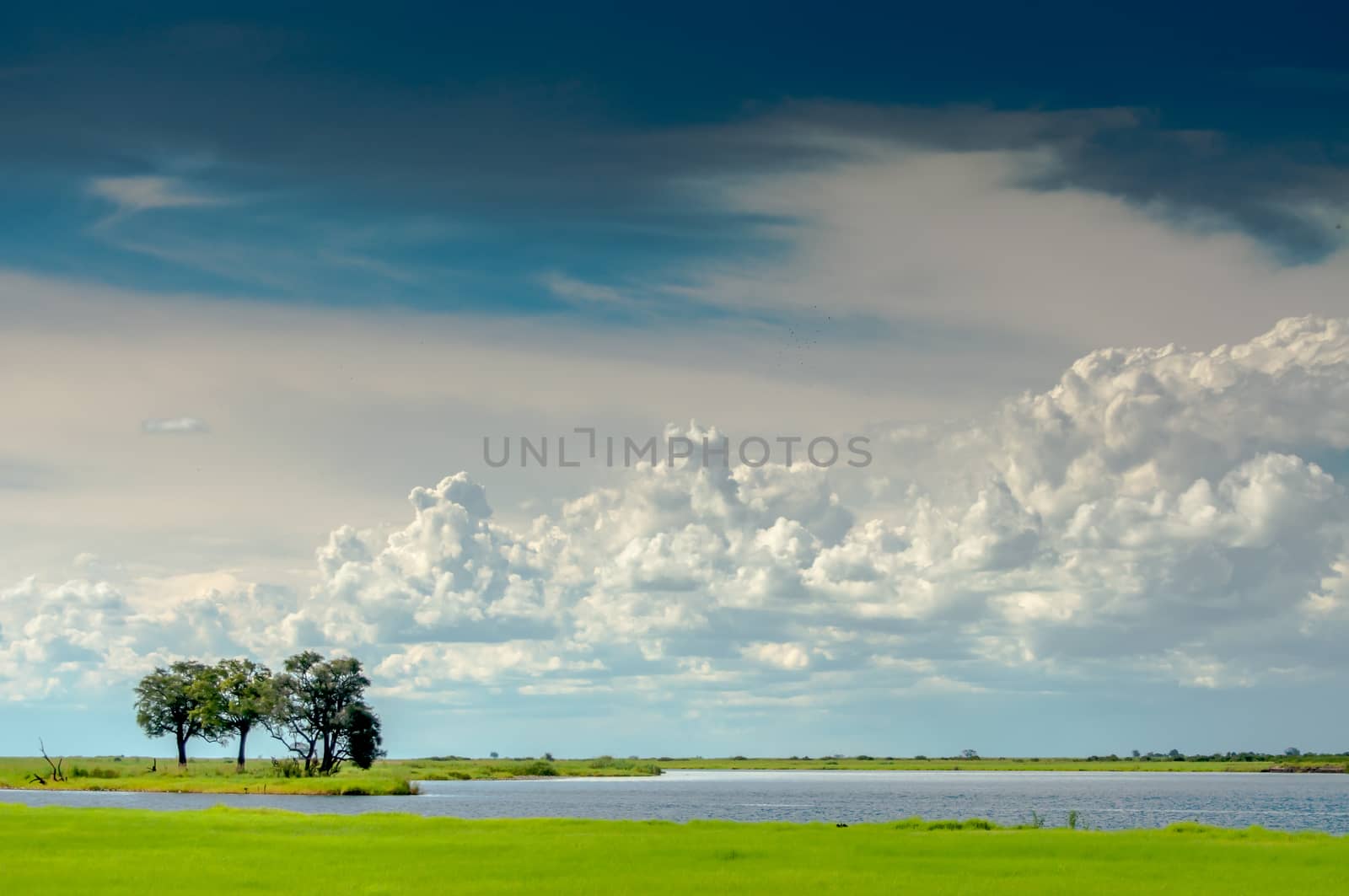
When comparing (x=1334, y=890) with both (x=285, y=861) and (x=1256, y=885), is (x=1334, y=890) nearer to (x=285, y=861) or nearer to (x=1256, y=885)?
(x=1256, y=885)

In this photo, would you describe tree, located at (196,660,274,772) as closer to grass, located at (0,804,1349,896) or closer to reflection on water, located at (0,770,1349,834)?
reflection on water, located at (0,770,1349,834)

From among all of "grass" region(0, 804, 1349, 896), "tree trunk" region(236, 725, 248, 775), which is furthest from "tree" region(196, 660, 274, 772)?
"grass" region(0, 804, 1349, 896)

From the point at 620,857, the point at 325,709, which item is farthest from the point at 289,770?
the point at 620,857

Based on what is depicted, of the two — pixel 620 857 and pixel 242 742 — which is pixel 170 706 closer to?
pixel 242 742

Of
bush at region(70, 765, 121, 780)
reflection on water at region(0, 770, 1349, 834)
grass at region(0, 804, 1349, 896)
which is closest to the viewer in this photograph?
grass at region(0, 804, 1349, 896)

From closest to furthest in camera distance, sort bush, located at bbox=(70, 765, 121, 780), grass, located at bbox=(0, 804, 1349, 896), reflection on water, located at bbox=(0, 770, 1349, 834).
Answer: grass, located at bbox=(0, 804, 1349, 896) → reflection on water, located at bbox=(0, 770, 1349, 834) → bush, located at bbox=(70, 765, 121, 780)

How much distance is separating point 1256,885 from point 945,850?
15270 mm

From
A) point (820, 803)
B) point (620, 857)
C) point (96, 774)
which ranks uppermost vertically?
point (620, 857)

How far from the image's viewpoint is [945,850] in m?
59.3

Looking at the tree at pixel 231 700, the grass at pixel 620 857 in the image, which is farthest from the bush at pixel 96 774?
the grass at pixel 620 857

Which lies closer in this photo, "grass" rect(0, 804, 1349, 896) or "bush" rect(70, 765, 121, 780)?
"grass" rect(0, 804, 1349, 896)

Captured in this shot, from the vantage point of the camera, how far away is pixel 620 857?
5612cm

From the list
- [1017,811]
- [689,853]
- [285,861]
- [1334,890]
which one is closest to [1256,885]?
[1334,890]

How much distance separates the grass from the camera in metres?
47.1
